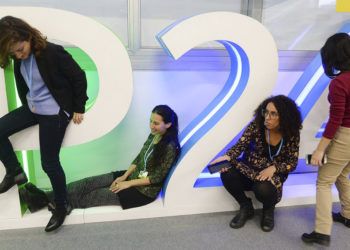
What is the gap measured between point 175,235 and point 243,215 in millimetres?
508

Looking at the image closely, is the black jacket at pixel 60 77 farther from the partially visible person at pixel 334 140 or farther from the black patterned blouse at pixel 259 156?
the partially visible person at pixel 334 140

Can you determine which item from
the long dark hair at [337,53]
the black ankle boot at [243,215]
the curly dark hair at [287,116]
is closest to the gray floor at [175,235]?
the black ankle boot at [243,215]

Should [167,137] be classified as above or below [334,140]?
below

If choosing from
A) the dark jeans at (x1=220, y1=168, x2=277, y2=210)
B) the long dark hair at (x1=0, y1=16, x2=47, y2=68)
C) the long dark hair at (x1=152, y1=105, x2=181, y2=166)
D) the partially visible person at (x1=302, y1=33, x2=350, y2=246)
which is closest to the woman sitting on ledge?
the long dark hair at (x1=152, y1=105, x2=181, y2=166)

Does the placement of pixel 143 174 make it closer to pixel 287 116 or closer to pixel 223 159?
pixel 223 159

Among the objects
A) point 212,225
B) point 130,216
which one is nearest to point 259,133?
point 212,225

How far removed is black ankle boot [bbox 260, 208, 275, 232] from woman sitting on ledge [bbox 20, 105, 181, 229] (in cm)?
74

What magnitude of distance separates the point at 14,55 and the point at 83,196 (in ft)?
3.49

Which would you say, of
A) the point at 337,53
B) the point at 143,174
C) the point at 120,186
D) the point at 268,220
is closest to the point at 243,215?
the point at 268,220

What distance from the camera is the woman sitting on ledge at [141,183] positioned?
7.14 ft

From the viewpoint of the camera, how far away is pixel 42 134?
6.37ft

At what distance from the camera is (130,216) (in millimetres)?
2273

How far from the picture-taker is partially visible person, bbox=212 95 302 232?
2.08 m

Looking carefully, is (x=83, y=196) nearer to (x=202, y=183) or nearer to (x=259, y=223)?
(x=202, y=183)
